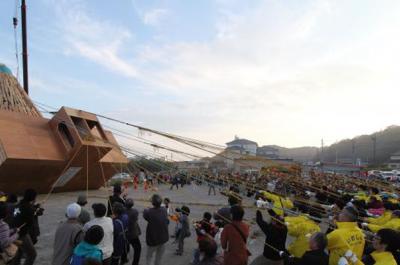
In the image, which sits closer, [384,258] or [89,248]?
[384,258]

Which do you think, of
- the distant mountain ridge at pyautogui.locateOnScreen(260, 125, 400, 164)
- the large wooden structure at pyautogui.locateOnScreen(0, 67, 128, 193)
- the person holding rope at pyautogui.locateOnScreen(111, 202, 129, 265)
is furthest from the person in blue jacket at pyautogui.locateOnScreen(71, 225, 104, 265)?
the distant mountain ridge at pyautogui.locateOnScreen(260, 125, 400, 164)

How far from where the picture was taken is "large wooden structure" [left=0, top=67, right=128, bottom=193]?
10852mm

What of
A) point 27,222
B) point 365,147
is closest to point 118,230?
point 27,222

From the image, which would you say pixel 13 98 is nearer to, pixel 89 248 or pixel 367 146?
pixel 89 248

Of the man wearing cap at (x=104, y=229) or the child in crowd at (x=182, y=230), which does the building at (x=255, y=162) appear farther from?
the man wearing cap at (x=104, y=229)

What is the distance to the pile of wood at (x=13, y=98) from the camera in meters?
12.8

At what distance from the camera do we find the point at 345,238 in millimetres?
3611

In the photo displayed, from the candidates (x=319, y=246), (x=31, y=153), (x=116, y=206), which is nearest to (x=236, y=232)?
(x=319, y=246)

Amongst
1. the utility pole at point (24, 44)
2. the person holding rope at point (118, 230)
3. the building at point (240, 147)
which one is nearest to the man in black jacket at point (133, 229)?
the person holding rope at point (118, 230)

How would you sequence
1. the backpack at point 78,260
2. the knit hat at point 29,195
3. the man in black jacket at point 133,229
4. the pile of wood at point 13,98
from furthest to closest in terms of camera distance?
the pile of wood at point 13,98, the man in black jacket at point 133,229, the knit hat at point 29,195, the backpack at point 78,260

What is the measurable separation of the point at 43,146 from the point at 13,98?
3.35 metres

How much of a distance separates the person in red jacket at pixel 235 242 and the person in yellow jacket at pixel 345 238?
1.05 meters

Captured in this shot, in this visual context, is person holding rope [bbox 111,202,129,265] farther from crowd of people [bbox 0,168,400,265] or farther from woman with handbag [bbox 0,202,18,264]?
woman with handbag [bbox 0,202,18,264]

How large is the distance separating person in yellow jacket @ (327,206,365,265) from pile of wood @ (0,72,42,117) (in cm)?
1285
